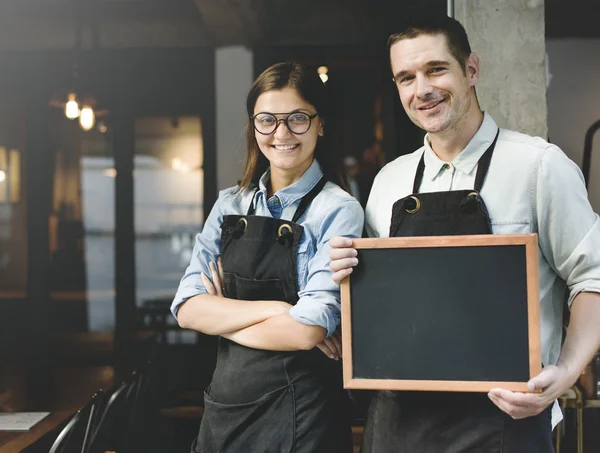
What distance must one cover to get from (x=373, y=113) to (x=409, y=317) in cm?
372

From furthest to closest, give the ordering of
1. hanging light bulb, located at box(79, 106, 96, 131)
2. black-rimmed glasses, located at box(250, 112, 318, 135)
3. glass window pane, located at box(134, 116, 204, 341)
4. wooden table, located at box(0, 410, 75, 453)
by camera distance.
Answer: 1. glass window pane, located at box(134, 116, 204, 341)
2. hanging light bulb, located at box(79, 106, 96, 131)
3. wooden table, located at box(0, 410, 75, 453)
4. black-rimmed glasses, located at box(250, 112, 318, 135)

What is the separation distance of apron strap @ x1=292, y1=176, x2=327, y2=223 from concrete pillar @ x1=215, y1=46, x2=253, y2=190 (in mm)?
2735

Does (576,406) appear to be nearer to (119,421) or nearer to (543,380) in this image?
(543,380)

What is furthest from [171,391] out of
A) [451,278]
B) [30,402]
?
[451,278]

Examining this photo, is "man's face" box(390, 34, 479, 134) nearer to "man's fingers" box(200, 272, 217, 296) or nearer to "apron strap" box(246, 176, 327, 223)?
"apron strap" box(246, 176, 327, 223)

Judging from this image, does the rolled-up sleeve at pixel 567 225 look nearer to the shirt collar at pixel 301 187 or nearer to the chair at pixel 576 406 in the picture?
the shirt collar at pixel 301 187

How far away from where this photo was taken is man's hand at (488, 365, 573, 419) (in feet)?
4.11

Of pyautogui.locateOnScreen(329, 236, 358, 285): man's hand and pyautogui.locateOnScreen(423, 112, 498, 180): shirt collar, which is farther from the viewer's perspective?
pyautogui.locateOnScreen(423, 112, 498, 180): shirt collar

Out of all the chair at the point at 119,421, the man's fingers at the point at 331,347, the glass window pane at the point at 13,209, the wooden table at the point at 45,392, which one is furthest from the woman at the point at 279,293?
the glass window pane at the point at 13,209

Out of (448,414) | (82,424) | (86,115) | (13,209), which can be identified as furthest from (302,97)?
(13,209)

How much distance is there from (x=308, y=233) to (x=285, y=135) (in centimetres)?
30

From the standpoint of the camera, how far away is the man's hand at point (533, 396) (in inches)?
49.3

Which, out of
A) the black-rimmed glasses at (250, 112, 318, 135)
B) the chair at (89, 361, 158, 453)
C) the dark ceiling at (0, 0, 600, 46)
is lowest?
the chair at (89, 361, 158, 453)

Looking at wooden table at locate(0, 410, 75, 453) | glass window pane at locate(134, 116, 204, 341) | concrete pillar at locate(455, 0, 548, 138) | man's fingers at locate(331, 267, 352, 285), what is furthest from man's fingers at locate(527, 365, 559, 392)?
glass window pane at locate(134, 116, 204, 341)
